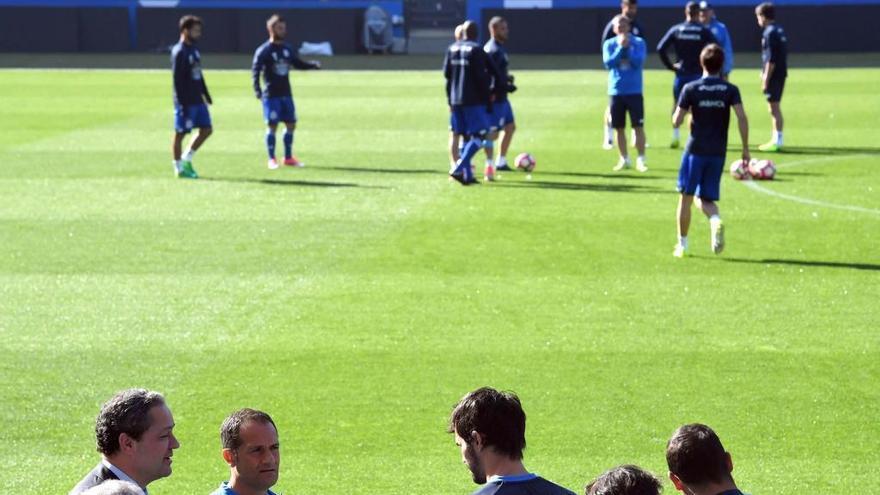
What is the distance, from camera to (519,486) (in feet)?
19.2

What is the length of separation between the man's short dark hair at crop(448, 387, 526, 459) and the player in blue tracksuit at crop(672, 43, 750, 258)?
32.4 feet

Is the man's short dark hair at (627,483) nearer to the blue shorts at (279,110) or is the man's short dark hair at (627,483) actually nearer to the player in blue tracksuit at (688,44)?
the blue shorts at (279,110)

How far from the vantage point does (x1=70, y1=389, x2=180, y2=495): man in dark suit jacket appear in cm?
634

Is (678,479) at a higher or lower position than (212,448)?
higher

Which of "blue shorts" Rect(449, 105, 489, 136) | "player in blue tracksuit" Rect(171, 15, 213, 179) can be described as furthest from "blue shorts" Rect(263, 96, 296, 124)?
"blue shorts" Rect(449, 105, 489, 136)

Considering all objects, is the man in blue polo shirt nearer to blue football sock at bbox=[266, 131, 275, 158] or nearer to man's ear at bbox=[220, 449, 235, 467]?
man's ear at bbox=[220, 449, 235, 467]

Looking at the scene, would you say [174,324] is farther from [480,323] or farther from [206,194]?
[206,194]

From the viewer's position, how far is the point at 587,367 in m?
11.8

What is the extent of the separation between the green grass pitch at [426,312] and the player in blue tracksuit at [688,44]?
56.1 inches

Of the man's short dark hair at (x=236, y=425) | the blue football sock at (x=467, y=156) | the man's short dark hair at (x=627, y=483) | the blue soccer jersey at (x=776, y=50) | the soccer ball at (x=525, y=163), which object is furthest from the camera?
the blue soccer jersey at (x=776, y=50)

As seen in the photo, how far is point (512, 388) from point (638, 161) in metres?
11.8

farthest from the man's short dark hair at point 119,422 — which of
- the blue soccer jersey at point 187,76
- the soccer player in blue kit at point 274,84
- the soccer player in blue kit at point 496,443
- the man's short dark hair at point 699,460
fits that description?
the soccer player in blue kit at point 274,84

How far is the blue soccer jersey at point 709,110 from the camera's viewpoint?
1558 centimetres

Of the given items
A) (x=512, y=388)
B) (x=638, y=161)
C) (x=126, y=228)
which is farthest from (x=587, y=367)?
(x=638, y=161)
